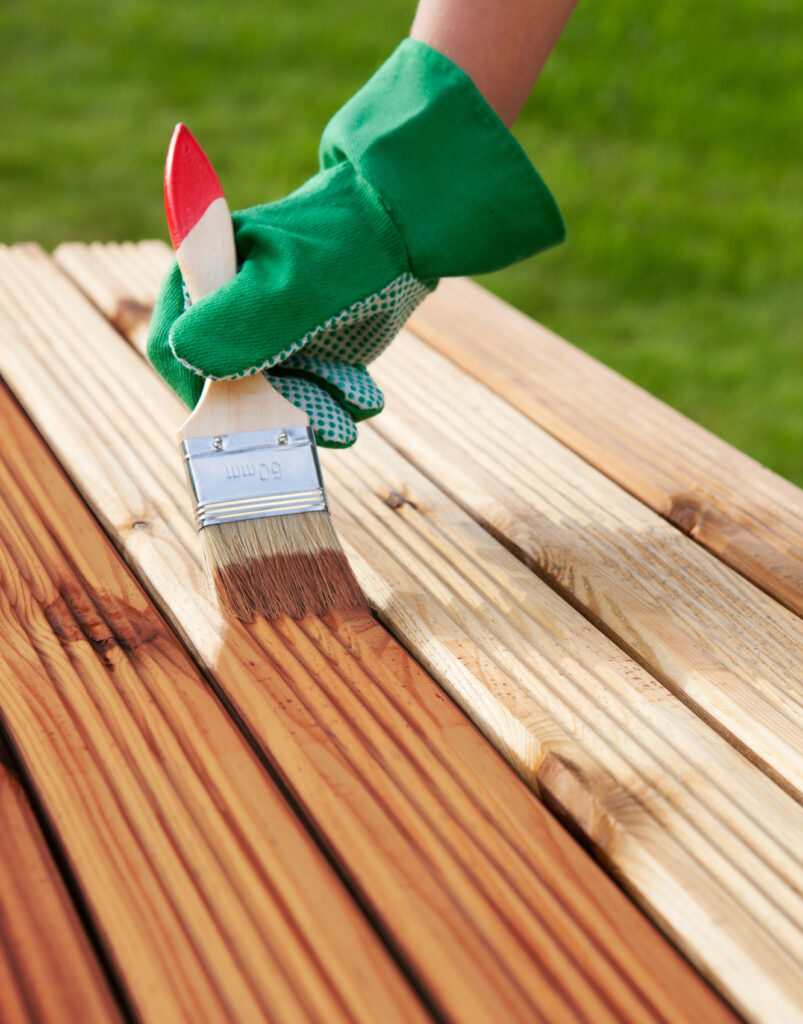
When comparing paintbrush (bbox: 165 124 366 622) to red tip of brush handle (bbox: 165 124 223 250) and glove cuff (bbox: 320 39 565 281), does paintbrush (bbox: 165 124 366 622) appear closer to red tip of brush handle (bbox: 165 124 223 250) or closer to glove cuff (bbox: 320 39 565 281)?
red tip of brush handle (bbox: 165 124 223 250)

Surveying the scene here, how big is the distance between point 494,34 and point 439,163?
0.37 feet

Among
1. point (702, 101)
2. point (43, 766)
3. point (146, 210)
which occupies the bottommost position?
point (43, 766)

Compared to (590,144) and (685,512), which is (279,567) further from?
(590,144)

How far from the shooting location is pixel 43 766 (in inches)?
24.0

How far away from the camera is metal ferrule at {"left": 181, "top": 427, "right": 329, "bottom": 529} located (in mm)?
824

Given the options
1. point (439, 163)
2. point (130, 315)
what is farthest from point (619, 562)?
point (130, 315)

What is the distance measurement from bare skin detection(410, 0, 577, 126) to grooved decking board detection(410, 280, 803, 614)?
13.0 inches

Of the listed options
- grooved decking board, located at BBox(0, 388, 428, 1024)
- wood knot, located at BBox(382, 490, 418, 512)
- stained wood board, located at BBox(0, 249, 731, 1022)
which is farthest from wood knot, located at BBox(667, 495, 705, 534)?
grooved decking board, located at BBox(0, 388, 428, 1024)

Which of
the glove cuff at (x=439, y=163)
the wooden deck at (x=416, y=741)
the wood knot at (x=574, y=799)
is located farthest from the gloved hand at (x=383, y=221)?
the wood knot at (x=574, y=799)

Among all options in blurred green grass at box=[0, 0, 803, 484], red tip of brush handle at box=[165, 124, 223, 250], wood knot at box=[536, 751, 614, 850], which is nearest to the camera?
wood knot at box=[536, 751, 614, 850]

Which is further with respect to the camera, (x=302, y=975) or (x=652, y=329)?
(x=652, y=329)

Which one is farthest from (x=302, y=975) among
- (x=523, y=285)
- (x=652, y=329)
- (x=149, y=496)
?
(x=523, y=285)

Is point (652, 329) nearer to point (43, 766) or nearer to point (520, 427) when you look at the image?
point (520, 427)

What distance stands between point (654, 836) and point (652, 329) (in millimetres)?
2273
